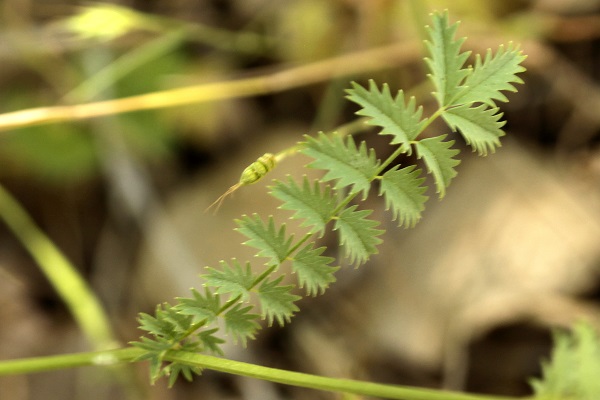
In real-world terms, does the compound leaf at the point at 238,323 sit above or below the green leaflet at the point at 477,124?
below

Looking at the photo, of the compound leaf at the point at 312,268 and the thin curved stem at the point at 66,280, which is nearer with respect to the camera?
the compound leaf at the point at 312,268

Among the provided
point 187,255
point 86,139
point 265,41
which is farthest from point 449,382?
point 86,139

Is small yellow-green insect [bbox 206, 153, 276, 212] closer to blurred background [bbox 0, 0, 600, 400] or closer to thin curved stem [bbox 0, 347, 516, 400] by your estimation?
thin curved stem [bbox 0, 347, 516, 400]

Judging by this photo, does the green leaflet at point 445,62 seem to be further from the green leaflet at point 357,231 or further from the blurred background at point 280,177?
the blurred background at point 280,177

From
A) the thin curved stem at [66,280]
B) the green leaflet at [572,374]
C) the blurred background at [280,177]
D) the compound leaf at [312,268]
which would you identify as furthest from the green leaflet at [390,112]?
the thin curved stem at [66,280]

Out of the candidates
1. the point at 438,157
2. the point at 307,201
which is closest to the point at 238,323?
the point at 307,201

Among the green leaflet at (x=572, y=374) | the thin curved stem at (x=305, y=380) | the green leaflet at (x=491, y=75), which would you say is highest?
the green leaflet at (x=491, y=75)

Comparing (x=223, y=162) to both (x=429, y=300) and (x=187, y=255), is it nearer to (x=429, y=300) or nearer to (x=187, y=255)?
(x=187, y=255)
